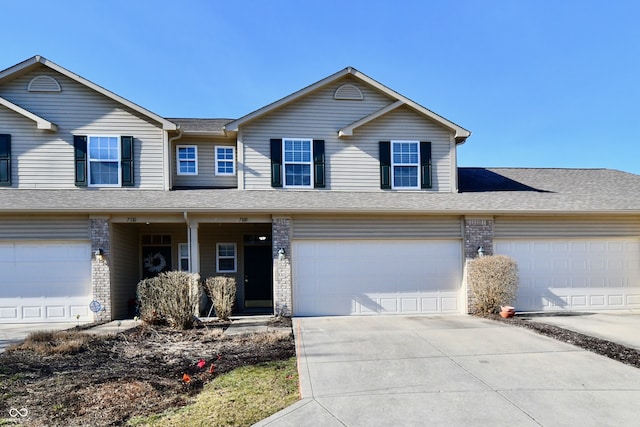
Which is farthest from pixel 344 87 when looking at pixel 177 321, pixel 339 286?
pixel 177 321

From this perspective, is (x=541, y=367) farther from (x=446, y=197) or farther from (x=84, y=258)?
(x=84, y=258)

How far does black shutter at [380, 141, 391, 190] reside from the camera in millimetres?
11797

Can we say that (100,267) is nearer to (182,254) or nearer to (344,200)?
(182,254)

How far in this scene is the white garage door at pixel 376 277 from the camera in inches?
423

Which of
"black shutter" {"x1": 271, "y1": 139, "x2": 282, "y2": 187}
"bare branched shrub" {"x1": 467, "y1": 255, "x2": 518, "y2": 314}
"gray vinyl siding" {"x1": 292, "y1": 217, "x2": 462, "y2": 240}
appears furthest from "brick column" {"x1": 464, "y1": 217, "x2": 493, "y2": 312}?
"black shutter" {"x1": 271, "y1": 139, "x2": 282, "y2": 187}

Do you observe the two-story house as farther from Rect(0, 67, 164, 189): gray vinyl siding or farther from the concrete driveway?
the concrete driveway

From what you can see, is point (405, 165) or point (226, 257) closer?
point (405, 165)

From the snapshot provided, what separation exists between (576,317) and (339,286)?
6.17 metres

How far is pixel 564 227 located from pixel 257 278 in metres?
9.49

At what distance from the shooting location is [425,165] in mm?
11914

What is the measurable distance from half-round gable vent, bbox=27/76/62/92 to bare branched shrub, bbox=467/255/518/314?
1289cm

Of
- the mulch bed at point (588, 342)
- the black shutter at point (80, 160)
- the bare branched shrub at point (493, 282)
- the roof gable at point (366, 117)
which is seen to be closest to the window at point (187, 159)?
the roof gable at point (366, 117)

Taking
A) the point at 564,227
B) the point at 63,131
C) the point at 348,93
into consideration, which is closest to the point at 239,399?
the point at 348,93

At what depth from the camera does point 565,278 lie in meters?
11.2
